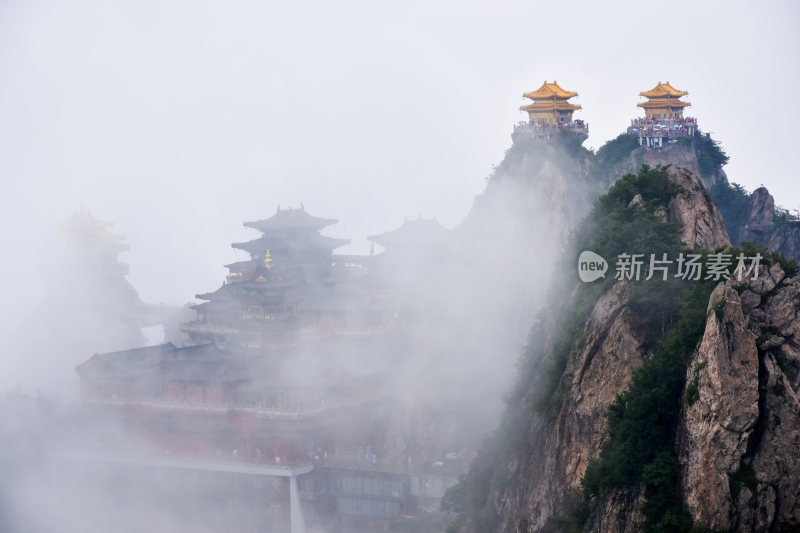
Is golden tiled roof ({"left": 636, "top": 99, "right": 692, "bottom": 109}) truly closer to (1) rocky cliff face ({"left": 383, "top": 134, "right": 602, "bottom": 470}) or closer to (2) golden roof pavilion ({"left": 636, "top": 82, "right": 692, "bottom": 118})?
(2) golden roof pavilion ({"left": 636, "top": 82, "right": 692, "bottom": 118})

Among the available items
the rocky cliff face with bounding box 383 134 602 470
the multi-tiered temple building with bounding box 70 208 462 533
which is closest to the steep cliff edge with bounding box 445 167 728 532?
the multi-tiered temple building with bounding box 70 208 462 533

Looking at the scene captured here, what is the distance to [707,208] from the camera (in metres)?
44.0

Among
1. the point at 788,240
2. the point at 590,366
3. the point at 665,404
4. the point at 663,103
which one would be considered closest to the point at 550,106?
the point at 663,103

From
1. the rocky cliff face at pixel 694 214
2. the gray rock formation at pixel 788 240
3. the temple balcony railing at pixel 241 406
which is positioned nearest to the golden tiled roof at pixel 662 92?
the gray rock formation at pixel 788 240

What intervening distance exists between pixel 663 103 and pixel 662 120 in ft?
3.56

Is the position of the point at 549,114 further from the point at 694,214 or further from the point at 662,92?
the point at 694,214

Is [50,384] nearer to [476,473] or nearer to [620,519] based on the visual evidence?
[476,473]

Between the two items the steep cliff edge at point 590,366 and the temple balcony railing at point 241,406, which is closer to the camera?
the steep cliff edge at point 590,366

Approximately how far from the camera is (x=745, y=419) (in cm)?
2938

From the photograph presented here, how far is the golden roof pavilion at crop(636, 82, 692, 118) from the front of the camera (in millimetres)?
83188

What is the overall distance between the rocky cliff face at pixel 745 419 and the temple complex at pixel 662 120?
53077 mm

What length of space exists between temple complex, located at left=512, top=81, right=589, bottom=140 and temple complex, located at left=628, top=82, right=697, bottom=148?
4.77m

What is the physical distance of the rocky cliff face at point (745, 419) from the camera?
28.9m

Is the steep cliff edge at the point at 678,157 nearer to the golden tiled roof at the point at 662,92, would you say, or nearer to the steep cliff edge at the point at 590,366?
the golden tiled roof at the point at 662,92
